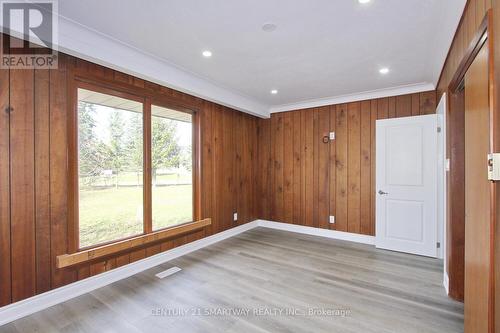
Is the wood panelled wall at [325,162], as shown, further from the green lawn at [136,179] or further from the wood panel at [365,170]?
the green lawn at [136,179]

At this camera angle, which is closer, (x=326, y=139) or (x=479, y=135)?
(x=479, y=135)

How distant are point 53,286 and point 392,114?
4980 mm

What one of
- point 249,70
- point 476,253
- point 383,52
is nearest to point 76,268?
point 249,70

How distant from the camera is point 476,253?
1447 mm

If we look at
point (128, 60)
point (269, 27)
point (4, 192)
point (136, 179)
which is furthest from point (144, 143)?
point (269, 27)

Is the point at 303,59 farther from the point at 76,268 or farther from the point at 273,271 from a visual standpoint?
the point at 76,268

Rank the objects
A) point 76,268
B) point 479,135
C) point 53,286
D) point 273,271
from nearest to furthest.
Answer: point 479,135 < point 53,286 < point 76,268 < point 273,271

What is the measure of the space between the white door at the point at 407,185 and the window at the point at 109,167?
3.67 m

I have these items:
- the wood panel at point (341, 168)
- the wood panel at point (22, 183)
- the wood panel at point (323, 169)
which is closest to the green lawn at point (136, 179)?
the wood panel at point (22, 183)

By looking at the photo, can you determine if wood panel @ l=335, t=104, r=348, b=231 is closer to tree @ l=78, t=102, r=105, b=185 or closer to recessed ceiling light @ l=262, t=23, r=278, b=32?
recessed ceiling light @ l=262, t=23, r=278, b=32

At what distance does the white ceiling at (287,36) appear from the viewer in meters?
1.90

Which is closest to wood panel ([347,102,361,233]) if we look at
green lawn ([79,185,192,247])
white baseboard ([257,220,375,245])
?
white baseboard ([257,220,375,245])

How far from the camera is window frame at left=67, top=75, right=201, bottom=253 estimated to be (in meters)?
2.43

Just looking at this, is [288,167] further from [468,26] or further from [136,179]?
[468,26]
